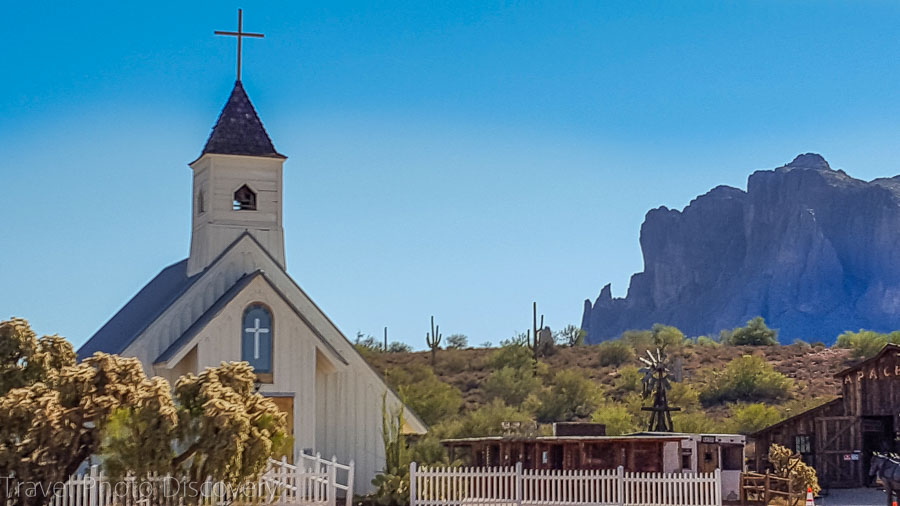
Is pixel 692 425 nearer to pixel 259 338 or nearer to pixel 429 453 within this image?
pixel 429 453

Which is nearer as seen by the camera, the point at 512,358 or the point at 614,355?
the point at 512,358

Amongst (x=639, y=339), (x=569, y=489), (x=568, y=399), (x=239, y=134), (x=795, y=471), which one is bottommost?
(x=569, y=489)

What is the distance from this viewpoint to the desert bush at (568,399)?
6053 cm

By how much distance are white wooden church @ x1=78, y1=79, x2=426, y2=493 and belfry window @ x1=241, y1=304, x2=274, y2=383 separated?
0.02 m

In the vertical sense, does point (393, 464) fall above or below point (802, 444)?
below

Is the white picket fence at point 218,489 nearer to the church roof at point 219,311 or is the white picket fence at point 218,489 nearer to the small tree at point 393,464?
the small tree at point 393,464

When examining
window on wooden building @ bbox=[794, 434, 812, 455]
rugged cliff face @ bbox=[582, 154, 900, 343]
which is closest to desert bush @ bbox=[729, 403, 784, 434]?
window on wooden building @ bbox=[794, 434, 812, 455]

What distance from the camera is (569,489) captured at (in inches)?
1145

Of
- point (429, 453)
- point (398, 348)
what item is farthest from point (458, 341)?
point (429, 453)

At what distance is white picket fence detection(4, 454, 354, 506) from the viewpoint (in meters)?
20.2

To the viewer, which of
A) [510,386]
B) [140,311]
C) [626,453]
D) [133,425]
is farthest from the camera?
[510,386]

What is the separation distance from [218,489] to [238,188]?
38.4 feet

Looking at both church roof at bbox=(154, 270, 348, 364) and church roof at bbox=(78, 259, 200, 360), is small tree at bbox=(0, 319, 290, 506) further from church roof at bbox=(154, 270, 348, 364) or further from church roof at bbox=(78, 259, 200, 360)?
church roof at bbox=(78, 259, 200, 360)

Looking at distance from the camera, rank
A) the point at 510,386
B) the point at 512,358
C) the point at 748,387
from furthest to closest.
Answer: the point at 512,358 → the point at 748,387 → the point at 510,386
